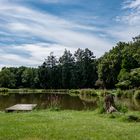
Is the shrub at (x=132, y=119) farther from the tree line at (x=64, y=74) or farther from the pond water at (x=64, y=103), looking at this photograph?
the tree line at (x=64, y=74)

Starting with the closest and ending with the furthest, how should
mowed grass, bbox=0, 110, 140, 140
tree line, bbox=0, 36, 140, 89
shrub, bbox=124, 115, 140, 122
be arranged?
1. mowed grass, bbox=0, 110, 140, 140
2. shrub, bbox=124, 115, 140, 122
3. tree line, bbox=0, 36, 140, 89

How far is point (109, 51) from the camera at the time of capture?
90250 millimetres

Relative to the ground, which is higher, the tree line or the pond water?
the tree line

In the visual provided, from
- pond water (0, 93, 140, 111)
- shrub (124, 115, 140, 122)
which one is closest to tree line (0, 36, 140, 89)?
→ pond water (0, 93, 140, 111)

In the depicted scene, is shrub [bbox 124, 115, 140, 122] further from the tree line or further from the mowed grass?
the tree line

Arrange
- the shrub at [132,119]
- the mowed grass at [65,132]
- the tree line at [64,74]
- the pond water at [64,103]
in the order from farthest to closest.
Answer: the tree line at [64,74], the pond water at [64,103], the shrub at [132,119], the mowed grass at [65,132]

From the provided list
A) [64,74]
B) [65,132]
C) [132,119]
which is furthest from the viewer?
[64,74]

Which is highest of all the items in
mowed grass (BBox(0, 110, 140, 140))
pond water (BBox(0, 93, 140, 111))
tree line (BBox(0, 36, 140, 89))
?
tree line (BBox(0, 36, 140, 89))

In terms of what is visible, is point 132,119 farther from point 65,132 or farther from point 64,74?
point 64,74

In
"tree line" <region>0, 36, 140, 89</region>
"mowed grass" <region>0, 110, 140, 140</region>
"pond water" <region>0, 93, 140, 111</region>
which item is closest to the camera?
"mowed grass" <region>0, 110, 140, 140</region>

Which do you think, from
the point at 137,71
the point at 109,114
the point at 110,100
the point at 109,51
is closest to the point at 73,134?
the point at 109,114

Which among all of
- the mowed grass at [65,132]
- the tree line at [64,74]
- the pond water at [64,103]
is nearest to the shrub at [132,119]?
the mowed grass at [65,132]

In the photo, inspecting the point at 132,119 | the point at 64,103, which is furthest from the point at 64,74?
the point at 132,119

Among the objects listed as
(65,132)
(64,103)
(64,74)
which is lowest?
(65,132)
